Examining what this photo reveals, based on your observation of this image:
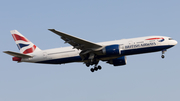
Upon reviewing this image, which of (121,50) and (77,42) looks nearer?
(77,42)

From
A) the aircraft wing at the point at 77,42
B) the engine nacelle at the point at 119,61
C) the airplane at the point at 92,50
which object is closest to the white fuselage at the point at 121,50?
the airplane at the point at 92,50

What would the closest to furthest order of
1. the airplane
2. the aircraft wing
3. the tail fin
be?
the aircraft wing
the airplane
the tail fin

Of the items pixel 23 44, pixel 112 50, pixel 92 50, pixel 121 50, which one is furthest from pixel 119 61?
pixel 23 44

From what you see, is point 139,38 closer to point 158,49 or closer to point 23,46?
A: point 158,49

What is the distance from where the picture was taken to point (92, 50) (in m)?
41.4

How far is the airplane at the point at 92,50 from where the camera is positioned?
4062cm

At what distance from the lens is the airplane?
40.6 metres

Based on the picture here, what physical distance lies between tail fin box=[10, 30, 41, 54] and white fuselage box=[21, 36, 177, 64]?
166 centimetres

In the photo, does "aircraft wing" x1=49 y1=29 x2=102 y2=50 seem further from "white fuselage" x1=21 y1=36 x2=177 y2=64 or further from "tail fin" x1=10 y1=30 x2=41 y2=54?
"tail fin" x1=10 y1=30 x2=41 y2=54

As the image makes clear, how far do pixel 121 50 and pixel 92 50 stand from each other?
13.6ft

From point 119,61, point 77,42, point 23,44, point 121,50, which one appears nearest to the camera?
point 77,42

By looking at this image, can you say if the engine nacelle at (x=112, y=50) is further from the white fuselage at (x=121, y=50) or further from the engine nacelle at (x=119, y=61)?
the engine nacelle at (x=119, y=61)

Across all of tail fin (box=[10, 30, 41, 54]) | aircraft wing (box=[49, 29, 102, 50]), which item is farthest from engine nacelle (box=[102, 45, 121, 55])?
tail fin (box=[10, 30, 41, 54])

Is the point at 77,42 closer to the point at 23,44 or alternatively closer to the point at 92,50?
the point at 92,50
